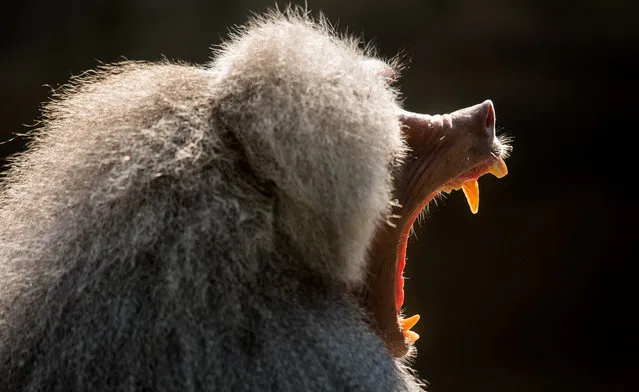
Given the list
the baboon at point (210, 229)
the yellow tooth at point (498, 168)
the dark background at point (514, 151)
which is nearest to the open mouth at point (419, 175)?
the yellow tooth at point (498, 168)

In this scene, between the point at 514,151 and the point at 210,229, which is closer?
the point at 210,229

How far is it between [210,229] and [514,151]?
296 centimetres

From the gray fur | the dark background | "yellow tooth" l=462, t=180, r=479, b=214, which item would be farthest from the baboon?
the dark background

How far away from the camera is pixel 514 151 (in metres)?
4.36

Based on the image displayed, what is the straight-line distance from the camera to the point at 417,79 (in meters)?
4.33

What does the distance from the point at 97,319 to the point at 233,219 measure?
10.9 inches

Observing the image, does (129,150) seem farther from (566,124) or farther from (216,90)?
(566,124)

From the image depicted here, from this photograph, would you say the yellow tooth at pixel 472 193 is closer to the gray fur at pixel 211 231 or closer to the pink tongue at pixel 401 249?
the pink tongue at pixel 401 249

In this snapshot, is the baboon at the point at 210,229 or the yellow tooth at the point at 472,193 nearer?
the baboon at the point at 210,229

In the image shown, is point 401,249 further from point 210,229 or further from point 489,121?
point 210,229

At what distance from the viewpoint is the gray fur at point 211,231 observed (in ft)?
5.14

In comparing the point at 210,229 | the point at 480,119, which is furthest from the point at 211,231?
the point at 480,119

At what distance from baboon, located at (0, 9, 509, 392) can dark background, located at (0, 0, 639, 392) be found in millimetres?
2513

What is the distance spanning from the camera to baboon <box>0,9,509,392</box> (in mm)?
1565
